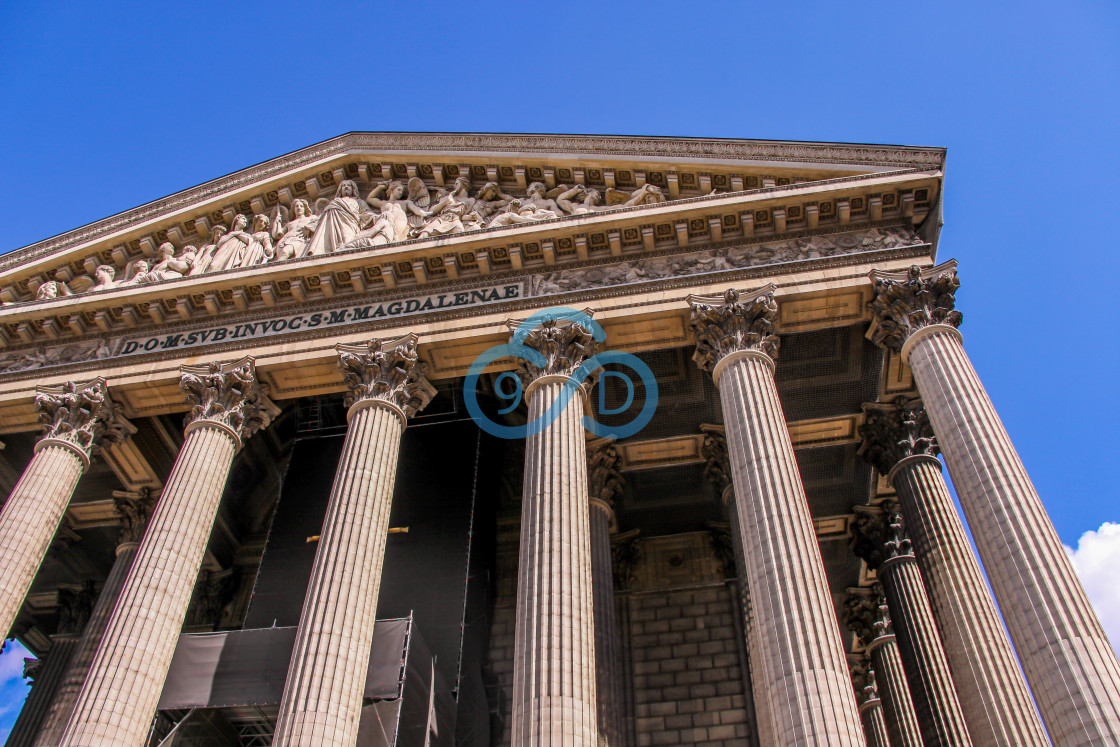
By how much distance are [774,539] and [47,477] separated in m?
13.0

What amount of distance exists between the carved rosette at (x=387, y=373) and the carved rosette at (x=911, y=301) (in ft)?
27.2

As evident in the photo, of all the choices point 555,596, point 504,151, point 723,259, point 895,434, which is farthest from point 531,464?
point 504,151

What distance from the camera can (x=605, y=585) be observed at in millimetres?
16344

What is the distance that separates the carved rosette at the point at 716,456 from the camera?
59.4ft

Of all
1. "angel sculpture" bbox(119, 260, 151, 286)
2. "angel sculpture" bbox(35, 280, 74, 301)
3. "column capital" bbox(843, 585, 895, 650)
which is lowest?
"column capital" bbox(843, 585, 895, 650)

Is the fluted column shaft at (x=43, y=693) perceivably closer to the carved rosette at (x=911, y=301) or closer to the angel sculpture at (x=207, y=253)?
the angel sculpture at (x=207, y=253)

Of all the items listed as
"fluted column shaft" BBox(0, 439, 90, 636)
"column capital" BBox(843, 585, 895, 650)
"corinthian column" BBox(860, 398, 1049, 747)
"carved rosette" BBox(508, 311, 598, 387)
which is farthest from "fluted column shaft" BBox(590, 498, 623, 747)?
"fluted column shaft" BBox(0, 439, 90, 636)

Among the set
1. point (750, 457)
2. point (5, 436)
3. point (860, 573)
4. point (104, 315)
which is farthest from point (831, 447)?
point (5, 436)

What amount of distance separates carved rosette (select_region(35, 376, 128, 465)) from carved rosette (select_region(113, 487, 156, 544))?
7.58 ft

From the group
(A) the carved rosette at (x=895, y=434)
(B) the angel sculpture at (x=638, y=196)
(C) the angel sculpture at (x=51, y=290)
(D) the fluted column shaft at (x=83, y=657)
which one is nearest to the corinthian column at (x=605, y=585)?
(B) the angel sculpture at (x=638, y=196)

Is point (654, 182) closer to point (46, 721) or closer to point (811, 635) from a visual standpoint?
point (811, 635)

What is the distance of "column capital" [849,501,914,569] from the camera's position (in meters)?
17.8

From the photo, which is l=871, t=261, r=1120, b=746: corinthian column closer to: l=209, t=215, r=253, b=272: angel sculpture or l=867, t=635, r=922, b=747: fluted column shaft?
l=867, t=635, r=922, b=747: fluted column shaft

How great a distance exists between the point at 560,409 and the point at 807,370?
588 cm
